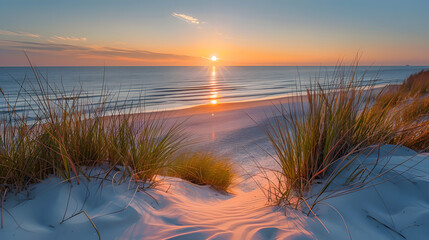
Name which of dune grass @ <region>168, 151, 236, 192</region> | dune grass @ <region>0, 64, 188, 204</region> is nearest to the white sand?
dune grass @ <region>0, 64, 188, 204</region>

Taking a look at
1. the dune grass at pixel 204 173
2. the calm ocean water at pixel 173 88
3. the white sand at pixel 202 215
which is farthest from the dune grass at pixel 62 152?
the dune grass at pixel 204 173

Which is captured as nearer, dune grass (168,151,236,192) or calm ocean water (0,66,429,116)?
dune grass (168,151,236,192)

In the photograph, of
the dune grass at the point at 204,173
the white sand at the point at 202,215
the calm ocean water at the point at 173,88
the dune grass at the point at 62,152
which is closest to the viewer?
the white sand at the point at 202,215

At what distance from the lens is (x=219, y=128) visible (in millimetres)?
7234

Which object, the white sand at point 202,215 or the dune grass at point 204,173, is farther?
the dune grass at point 204,173

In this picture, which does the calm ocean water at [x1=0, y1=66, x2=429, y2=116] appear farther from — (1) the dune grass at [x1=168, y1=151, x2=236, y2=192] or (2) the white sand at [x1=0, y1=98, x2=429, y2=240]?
(1) the dune grass at [x1=168, y1=151, x2=236, y2=192]

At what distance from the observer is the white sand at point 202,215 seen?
1640mm

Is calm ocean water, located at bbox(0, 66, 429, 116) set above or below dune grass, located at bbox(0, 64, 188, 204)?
below

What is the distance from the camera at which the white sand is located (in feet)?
5.38

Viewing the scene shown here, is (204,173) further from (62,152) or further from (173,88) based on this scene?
(173,88)

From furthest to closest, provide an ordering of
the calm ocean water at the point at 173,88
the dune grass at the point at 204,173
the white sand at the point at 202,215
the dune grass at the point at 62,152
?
the calm ocean water at the point at 173,88 → the dune grass at the point at 204,173 → the dune grass at the point at 62,152 → the white sand at the point at 202,215

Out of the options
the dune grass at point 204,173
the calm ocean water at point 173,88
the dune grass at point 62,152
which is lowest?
the calm ocean water at point 173,88

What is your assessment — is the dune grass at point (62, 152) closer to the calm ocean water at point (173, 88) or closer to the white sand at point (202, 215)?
the white sand at point (202, 215)

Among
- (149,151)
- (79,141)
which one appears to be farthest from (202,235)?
(79,141)
